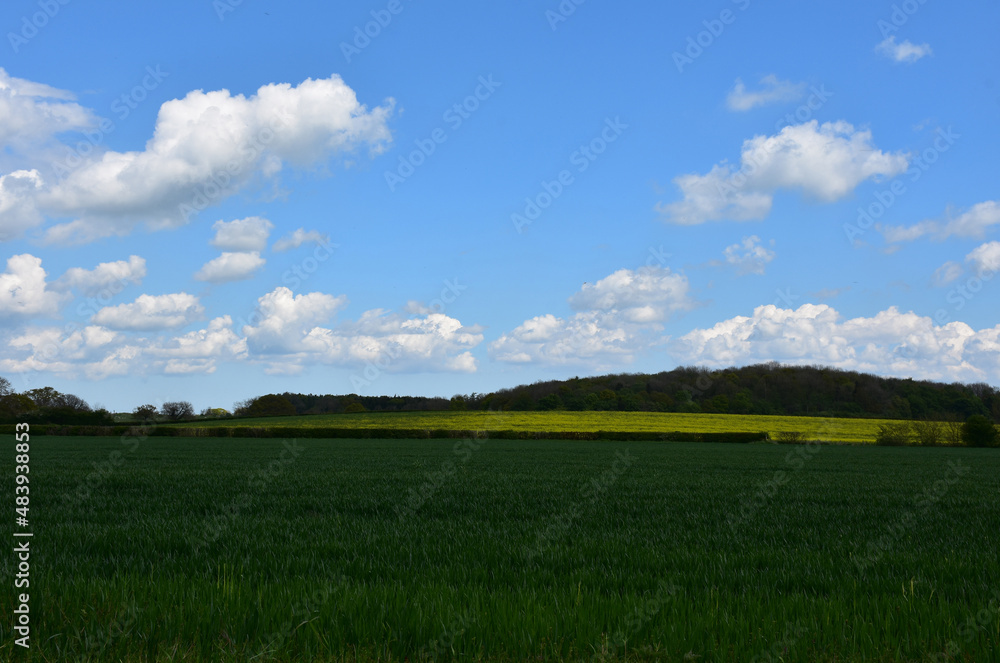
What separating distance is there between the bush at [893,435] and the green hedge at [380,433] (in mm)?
12280

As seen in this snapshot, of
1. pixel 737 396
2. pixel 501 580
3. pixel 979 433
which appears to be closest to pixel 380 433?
pixel 737 396

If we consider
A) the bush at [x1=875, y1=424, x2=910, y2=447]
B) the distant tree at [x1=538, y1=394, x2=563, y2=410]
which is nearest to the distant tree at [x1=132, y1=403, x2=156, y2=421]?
the distant tree at [x1=538, y1=394, x2=563, y2=410]

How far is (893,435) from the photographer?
6469 cm

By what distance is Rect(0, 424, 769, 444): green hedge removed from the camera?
61406mm

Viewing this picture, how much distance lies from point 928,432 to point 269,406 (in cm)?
9449

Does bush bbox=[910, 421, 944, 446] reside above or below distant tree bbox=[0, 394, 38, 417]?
below

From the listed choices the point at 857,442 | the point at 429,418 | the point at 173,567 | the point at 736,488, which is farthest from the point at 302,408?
the point at 173,567

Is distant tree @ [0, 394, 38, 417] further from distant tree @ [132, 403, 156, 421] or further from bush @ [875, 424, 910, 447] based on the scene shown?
bush @ [875, 424, 910, 447]

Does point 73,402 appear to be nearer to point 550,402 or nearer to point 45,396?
point 45,396

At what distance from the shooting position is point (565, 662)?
371 centimetres

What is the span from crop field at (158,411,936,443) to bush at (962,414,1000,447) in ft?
29.3

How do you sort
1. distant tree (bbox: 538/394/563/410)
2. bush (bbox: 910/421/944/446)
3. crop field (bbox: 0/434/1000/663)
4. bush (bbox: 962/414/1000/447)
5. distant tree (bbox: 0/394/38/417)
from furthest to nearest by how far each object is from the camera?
distant tree (bbox: 538/394/563/410), distant tree (bbox: 0/394/38/417), bush (bbox: 910/421/944/446), bush (bbox: 962/414/1000/447), crop field (bbox: 0/434/1000/663)

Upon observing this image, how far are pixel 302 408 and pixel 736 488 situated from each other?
94132mm

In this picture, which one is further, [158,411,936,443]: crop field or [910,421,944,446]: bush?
[158,411,936,443]: crop field
